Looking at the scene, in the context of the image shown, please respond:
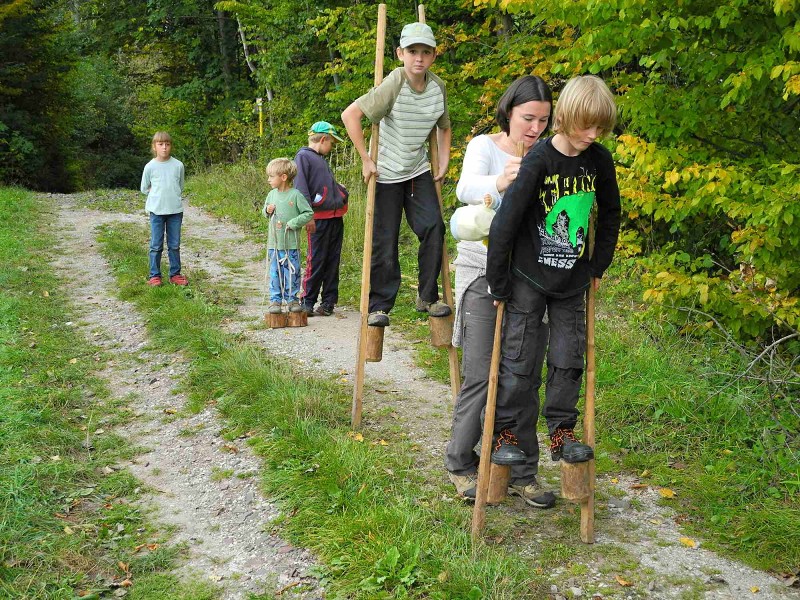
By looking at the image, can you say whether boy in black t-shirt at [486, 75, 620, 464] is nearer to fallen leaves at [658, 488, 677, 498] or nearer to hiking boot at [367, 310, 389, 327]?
fallen leaves at [658, 488, 677, 498]

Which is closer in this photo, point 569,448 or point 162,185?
point 569,448

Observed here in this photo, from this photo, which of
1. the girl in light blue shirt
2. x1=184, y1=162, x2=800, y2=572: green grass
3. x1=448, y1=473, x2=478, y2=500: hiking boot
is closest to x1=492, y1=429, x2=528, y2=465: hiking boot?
x1=448, y1=473, x2=478, y2=500: hiking boot

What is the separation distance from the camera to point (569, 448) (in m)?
3.59

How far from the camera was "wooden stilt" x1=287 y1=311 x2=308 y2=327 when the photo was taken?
7746 millimetres

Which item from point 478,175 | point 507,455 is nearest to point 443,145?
point 478,175

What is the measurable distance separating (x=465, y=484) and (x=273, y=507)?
1066 millimetres

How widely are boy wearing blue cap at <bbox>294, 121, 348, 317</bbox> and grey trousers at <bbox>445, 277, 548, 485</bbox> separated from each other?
13.2 feet

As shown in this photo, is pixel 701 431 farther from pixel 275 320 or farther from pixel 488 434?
pixel 275 320

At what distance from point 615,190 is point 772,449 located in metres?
2.01

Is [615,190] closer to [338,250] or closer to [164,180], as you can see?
[338,250]

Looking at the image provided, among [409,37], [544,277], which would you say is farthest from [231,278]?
[544,277]

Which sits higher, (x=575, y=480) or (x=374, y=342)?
(x=374, y=342)

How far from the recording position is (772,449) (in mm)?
4531

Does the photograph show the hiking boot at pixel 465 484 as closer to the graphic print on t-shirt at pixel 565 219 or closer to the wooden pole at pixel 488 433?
the wooden pole at pixel 488 433
